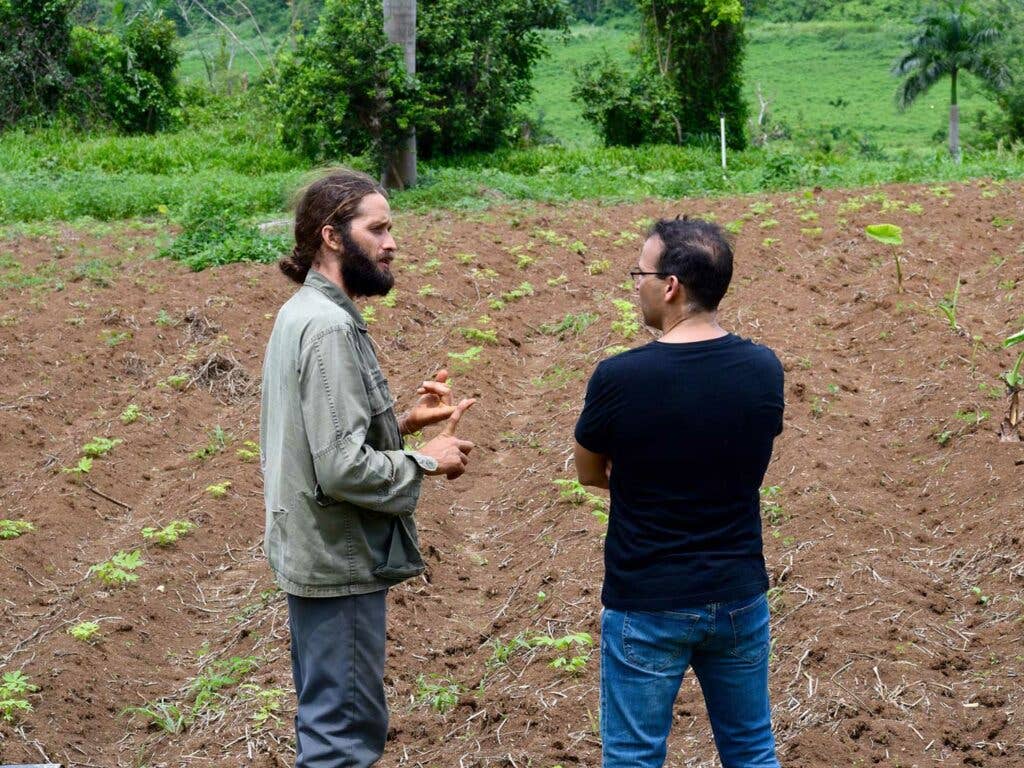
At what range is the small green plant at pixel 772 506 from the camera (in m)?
6.28

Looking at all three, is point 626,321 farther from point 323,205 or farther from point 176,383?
point 323,205

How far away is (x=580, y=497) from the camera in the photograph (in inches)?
268

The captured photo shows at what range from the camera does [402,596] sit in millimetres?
5980


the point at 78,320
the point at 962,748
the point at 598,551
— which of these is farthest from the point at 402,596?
the point at 78,320

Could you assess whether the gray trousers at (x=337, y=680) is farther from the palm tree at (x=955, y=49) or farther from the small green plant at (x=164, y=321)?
the palm tree at (x=955, y=49)

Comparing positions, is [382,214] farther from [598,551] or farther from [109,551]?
[109,551]

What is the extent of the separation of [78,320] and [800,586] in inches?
281

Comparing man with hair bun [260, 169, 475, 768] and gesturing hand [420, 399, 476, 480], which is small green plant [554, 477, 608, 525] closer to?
gesturing hand [420, 399, 476, 480]

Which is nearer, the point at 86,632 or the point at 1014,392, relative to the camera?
the point at 86,632

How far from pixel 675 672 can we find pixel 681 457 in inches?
21.0

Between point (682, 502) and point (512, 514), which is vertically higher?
point (682, 502)

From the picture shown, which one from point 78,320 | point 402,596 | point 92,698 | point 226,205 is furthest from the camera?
point 226,205

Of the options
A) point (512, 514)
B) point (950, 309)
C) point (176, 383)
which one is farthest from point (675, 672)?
point (176, 383)

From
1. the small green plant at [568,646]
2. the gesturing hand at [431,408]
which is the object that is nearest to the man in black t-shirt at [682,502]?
the gesturing hand at [431,408]
